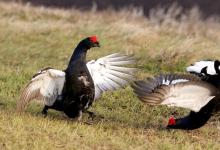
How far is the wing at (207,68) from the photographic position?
24.3 ft

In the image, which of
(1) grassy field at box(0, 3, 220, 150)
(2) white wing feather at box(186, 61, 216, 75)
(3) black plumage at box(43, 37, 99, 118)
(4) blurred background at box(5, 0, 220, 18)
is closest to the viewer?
(1) grassy field at box(0, 3, 220, 150)

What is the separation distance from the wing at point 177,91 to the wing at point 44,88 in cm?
107

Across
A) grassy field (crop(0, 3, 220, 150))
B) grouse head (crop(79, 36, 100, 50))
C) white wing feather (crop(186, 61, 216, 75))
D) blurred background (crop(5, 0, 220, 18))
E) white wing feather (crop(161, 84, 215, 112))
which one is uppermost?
grouse head (crop(79, 36, 100, 50))

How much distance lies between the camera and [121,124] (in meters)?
8.16

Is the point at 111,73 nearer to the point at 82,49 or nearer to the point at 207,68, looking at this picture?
the point at 82,49

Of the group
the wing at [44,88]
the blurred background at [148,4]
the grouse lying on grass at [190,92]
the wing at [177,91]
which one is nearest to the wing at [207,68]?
the grouse lying on grass at [190,92]

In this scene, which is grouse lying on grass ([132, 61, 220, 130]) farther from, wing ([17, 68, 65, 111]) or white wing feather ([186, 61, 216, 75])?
wing ([17, 68, 65, 111])

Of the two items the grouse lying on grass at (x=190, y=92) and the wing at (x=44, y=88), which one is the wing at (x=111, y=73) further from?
the grouse lying on grass at (x=190, y=92)

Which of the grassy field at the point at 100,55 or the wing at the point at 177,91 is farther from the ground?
the wing at the point at 177,91

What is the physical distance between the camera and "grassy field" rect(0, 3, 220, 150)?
23.0ft

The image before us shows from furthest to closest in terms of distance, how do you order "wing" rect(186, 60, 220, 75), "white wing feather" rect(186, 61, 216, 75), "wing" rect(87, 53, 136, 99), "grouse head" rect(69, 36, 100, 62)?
"wing" rect(87, 53, 136, 99) → "grouse head" rect(69, 36, 100, 62) → "white wing feather" rect(186, 61, 216, 75) → "wing" rect(186, 60, 220, 75)

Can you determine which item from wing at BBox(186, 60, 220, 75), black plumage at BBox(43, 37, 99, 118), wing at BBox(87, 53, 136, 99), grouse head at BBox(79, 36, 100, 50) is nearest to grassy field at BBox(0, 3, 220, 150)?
black plumage at BBox(43, 37, 99, 118)

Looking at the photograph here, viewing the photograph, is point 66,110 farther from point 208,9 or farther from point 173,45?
point 208,9

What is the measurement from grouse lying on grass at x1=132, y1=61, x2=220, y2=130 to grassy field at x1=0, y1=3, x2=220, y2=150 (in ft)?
0.93
